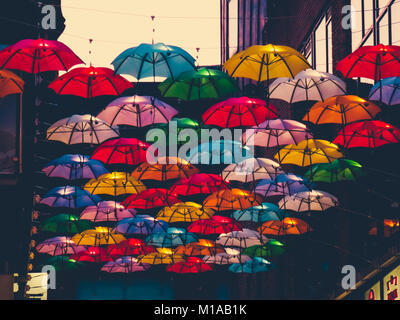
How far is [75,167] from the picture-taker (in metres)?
23.6

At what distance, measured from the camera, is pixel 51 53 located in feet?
52.6

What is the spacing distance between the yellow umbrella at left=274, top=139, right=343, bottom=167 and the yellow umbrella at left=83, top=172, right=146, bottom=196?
5346 mm

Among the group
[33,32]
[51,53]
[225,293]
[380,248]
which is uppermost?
[33,32]

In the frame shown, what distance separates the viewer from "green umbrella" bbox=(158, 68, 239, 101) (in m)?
17.2

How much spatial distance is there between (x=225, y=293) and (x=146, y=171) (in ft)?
105

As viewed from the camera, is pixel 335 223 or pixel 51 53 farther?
pixel 335 223

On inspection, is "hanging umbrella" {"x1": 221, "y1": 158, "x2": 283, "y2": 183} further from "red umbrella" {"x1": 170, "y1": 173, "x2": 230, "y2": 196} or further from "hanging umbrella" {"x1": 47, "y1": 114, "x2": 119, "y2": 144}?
"hanging umbrella" {"x1": 47, "y1": 114, "x2": 119, "y2": 144}

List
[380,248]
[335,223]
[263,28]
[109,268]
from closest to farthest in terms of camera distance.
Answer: [380,248], [335,223], [263,28], [109,268]

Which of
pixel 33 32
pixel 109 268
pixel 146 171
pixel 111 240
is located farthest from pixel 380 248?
pixel 109 268

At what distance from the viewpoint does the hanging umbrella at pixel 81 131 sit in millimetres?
20625

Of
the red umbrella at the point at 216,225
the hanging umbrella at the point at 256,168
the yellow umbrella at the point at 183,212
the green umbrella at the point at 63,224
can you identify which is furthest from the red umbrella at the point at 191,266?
the hanging umbrella at the point at 256,168

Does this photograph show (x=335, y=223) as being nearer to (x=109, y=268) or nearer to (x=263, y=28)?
(x=263, y=28)

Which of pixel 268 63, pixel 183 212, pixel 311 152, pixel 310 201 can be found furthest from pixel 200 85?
pixel 183 212

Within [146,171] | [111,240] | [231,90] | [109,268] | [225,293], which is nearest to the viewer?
[231,90]
